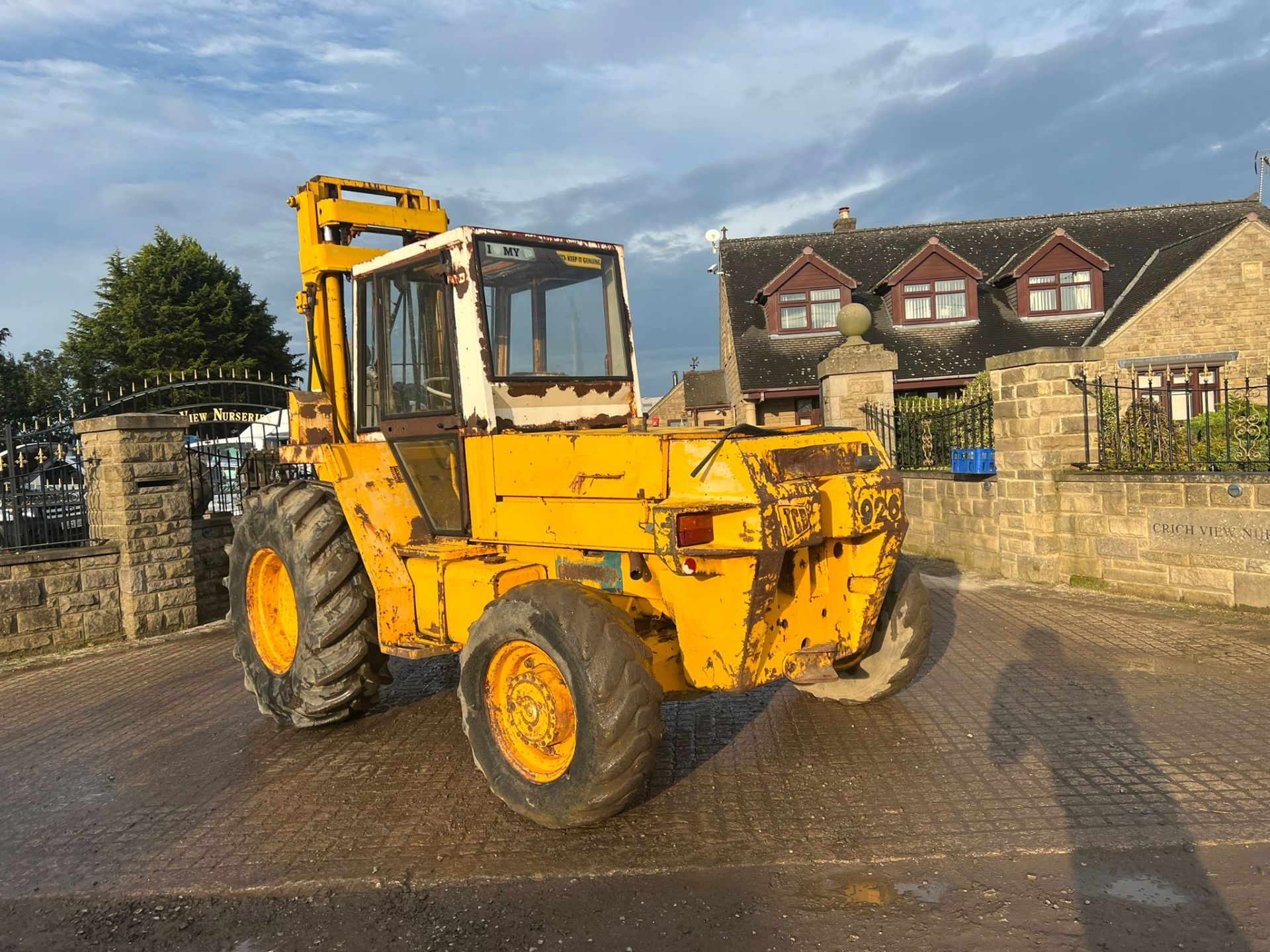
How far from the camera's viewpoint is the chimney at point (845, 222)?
1217 inches

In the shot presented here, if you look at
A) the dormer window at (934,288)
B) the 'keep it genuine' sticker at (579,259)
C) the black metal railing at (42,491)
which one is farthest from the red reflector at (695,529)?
A: the dormer window at (934,288)

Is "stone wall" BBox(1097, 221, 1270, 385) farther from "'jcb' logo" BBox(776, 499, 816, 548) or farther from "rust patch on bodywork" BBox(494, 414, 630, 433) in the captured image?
"'jcb' logo" BBox(776, 499, 816, 548)

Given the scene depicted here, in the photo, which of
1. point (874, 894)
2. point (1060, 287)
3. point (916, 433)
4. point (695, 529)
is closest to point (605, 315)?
point (695, 529)

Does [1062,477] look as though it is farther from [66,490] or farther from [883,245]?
[883,245]

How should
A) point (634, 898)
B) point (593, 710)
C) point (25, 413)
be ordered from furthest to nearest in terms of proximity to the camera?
point (25, 413), point (593, 710), point (634, 898)

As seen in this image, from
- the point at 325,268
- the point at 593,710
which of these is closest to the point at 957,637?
the point at 593,710

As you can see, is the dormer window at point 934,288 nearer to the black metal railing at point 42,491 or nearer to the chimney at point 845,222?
the chimney at point 845,222

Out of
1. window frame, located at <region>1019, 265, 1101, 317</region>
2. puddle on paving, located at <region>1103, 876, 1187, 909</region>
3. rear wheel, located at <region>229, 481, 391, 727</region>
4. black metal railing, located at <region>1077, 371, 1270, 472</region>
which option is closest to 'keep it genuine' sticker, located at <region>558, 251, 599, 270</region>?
rear wheel, located at <region>229, 481, 391, 727</region>

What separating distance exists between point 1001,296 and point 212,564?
74.4 feet

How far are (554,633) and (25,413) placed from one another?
1516 inches

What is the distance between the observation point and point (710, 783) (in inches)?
182

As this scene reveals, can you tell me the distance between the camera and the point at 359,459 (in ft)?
18.0

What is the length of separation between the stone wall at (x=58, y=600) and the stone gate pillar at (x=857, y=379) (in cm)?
862

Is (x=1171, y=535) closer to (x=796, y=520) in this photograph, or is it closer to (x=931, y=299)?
(x=796, y=520)
